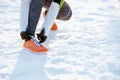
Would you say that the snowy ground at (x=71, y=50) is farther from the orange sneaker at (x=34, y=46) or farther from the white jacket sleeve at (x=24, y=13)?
the white jacket sleeve at (x=24, y=13)

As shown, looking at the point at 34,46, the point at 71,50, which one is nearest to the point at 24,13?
the point at 34,46

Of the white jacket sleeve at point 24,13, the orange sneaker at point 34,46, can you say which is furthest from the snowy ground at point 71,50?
the white jacket sleeve at point 24,13

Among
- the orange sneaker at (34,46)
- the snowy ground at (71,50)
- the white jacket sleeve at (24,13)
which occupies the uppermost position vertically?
the white jacket sleeve at (24,13)

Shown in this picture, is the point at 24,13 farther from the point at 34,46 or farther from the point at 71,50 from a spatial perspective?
the point at 71,50

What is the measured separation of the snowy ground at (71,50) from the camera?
2.24 m

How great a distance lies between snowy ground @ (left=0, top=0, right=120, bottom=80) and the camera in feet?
7.34

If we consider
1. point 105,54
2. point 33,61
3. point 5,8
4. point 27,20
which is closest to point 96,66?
point 105,54

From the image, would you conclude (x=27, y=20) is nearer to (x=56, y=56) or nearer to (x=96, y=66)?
(x=56, y=56)

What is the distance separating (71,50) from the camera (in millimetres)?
2641

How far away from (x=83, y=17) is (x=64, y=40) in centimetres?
72

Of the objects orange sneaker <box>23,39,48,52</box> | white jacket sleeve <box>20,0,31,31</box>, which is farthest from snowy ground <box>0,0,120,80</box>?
white jacket sleeve <box>20,0,31,31</box>

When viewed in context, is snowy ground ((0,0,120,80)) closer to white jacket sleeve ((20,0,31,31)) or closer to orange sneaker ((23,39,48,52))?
orange sneaker ((23,39,48,52))

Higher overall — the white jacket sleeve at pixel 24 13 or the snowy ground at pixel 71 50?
the white jacket sleeve at pixel 24 13

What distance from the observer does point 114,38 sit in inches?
117
